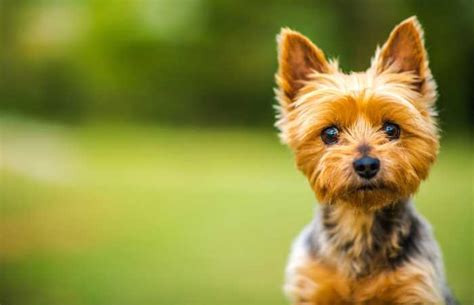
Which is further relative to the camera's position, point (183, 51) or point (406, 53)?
point (183, 51)

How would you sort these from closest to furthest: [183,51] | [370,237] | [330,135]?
[330,135] < [370,237] < [183,51]

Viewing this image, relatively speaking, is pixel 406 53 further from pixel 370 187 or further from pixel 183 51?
pixel 183 51

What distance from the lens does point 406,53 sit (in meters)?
2.42

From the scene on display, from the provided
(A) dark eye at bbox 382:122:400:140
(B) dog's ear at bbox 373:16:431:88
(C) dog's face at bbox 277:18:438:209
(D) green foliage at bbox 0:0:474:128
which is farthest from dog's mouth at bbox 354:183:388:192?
(D) green foliage at bbox 0:0:474:128

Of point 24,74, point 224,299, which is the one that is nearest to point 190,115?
point 24,74

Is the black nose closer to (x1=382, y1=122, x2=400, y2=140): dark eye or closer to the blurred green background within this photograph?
(x1=382, y1=122, x2=400, y2=140): dark eye

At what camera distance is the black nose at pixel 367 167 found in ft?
7.55

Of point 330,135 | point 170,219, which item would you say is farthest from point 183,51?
point 330,135

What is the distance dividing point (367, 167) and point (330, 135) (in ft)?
0.62

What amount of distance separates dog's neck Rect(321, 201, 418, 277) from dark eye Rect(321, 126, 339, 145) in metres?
0.26

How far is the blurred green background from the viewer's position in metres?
3.92

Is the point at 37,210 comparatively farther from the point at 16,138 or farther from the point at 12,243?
the point at 16,138

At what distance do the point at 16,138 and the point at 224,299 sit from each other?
3.22m

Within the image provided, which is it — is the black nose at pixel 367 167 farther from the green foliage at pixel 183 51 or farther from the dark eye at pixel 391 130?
the green foliage at pixel 183 51
